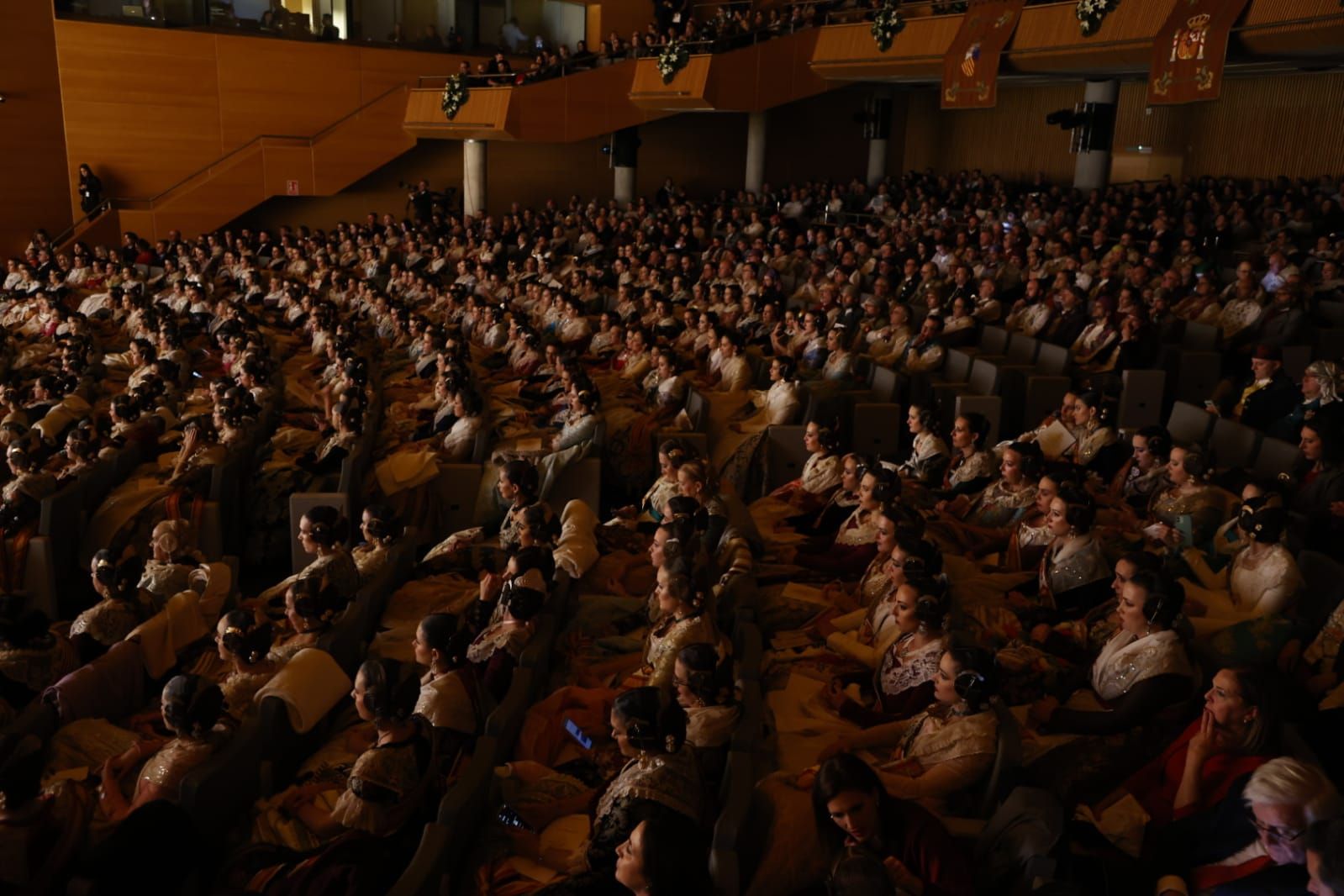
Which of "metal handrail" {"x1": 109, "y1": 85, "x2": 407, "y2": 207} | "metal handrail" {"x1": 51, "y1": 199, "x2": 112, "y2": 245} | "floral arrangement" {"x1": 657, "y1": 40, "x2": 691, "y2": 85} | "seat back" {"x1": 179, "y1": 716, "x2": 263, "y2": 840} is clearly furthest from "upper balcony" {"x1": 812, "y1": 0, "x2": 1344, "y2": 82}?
"metal handrail" {"x1": 51, "y1": 199, "x2": 112, "y2": 245}

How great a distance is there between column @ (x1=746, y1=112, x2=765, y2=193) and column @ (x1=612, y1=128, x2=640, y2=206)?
5.55 feet

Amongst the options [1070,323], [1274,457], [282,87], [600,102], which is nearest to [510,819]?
[1274,457]

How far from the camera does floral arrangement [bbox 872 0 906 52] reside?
12.5 meters

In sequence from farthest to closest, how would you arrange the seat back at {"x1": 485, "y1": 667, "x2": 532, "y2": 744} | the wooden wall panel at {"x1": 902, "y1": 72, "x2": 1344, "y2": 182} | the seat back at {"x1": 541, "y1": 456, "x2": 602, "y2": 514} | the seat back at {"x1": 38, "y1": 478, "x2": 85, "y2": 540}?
the wooden wall panel at {"x1": 902, "y1": 72, "x2": 1344, "y2": 182}
the seat back at {"x1": 541, "y1": 456, "x2": 602, "y2": 514}
the seat back at {"x1": 38, "y1": 478, "x2": 85, "y2": 540}
the seat back at {"x1": 485, "y1": 667, "x2": 532, "y2": 744}

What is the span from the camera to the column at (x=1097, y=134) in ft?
41.1

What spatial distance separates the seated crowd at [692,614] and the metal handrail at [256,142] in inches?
316

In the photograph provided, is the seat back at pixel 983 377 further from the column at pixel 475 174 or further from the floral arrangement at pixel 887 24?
the column at pixel 475 174

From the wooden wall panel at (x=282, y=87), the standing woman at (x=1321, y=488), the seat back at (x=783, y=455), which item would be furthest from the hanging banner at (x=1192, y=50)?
the wooden wall panel at (x=282, y=87)

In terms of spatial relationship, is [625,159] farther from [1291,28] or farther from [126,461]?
[126,461]

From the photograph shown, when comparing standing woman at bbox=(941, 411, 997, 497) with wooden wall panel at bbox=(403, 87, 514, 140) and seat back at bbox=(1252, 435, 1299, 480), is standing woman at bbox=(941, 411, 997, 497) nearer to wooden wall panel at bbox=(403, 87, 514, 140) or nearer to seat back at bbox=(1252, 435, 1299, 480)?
seat back at bbox=(1252, 435, 1299, 480)

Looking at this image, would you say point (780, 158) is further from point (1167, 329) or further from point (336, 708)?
point (336, 708)

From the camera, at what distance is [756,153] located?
16594 mm

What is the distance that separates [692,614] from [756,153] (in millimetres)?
14116

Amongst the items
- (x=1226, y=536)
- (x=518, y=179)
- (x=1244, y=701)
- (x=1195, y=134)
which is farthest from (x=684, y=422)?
(x=518, y=179)
